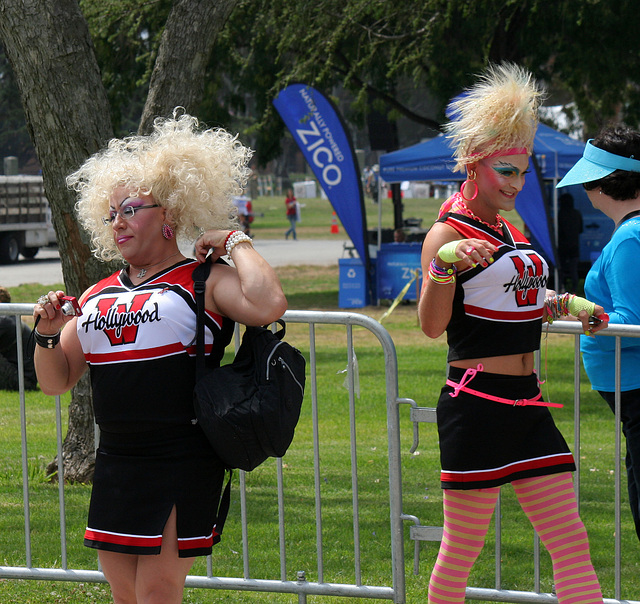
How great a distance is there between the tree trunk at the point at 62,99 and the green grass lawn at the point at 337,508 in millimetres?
962

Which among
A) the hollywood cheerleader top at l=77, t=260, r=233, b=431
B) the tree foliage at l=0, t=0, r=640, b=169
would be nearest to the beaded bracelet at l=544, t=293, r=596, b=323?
the hollywood cheerleader top at l=77, t=260, r=233, b=431

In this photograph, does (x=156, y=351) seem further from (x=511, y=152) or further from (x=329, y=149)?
(x=329, y=149)

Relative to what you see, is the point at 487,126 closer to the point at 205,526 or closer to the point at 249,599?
the point at 205,526

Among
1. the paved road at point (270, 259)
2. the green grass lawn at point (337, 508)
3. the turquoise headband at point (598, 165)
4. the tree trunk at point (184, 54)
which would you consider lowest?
the paved road at point (270, 259)

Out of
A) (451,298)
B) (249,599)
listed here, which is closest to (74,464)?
(249,599)

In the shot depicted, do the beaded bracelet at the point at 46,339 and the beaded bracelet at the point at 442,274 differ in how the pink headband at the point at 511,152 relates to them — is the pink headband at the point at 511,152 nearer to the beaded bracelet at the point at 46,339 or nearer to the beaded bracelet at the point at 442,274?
the beaded bracelet at the point at 442,274

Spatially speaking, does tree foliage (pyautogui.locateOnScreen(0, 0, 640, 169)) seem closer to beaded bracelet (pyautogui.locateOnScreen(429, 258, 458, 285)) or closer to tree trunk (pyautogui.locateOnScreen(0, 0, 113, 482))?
tree trunk (pyautogui.locateOnScreen(0, 0, 113, 482))

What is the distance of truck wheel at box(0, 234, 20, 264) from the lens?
24.7 m

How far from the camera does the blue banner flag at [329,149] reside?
14.7m

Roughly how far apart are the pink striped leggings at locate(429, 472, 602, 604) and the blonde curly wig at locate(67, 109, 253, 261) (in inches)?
46.9

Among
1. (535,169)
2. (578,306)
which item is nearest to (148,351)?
(578,306)

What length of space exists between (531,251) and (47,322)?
156cm

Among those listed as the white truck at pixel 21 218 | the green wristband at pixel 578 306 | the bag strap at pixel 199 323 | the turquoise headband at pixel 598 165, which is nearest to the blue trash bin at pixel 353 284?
the white truck at pixel 21 218

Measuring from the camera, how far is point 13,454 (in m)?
6.78
